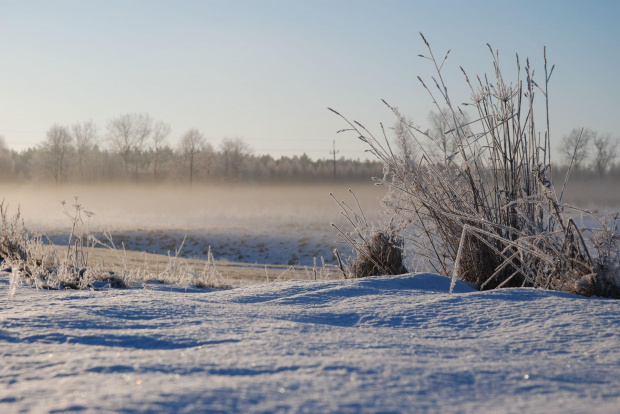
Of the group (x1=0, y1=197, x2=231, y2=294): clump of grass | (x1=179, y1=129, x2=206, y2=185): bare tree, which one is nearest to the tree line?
(x1=179, y1=129, x2=206, y2=185): bare tree

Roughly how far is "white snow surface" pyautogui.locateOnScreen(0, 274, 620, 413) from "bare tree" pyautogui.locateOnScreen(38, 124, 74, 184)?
2384 inches

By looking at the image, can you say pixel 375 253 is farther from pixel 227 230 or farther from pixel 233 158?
pixel 233 158

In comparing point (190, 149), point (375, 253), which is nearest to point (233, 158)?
point (190, 149)

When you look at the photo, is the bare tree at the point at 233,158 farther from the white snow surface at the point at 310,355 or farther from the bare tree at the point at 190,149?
the white snow surface at the point at 310,355

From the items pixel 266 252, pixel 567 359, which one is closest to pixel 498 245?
pixel 567 359

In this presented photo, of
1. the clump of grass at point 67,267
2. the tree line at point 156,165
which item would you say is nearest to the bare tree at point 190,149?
the tree line at point 156,165

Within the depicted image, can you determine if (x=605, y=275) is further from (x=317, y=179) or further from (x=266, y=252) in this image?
(x=317, y=179)

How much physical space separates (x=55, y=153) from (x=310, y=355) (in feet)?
206

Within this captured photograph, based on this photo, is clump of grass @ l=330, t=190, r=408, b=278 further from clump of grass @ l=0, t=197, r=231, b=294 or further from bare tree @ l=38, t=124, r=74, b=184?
bare tree @ l=38, t=124, r=74, b=184

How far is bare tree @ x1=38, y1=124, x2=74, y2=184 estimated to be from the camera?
5734cm

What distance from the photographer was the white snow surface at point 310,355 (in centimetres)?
111

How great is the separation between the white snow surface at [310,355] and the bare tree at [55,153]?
6056cm

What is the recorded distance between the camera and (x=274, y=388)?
3.84ft

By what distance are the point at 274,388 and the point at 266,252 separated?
1830cm
